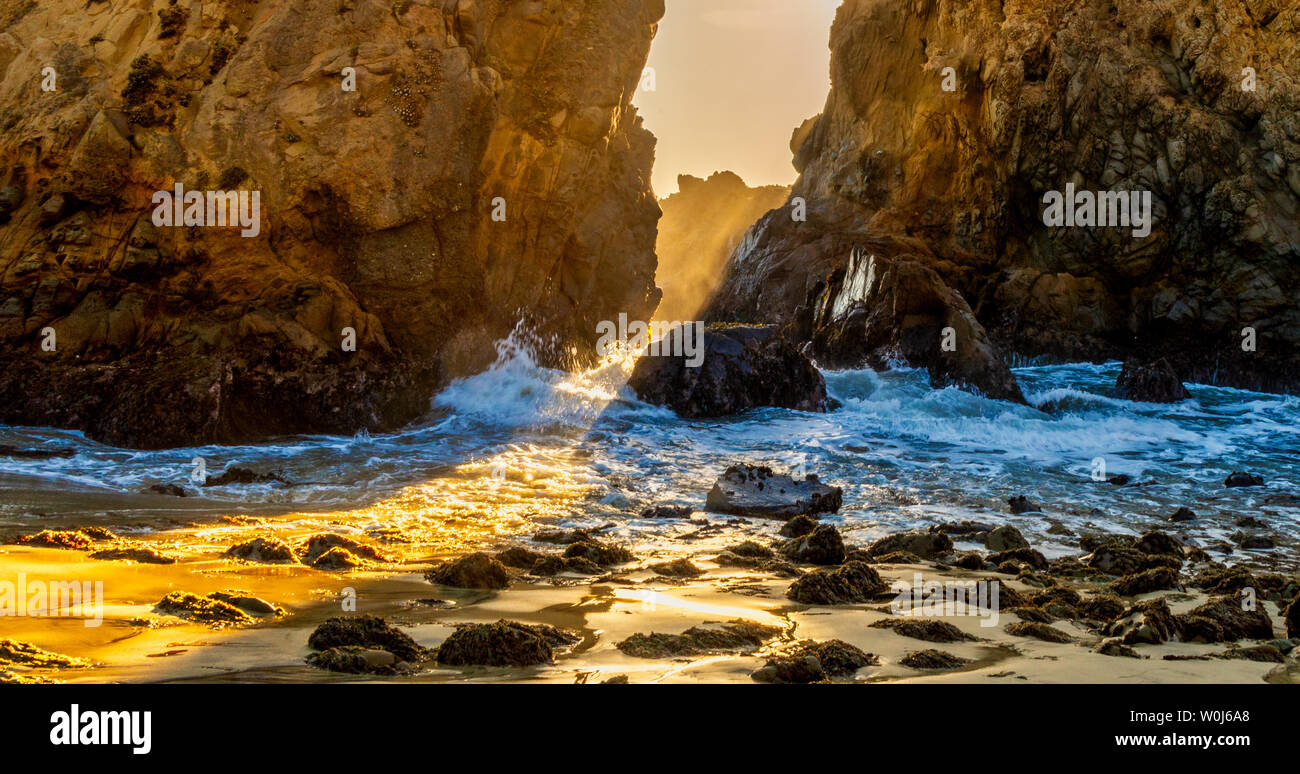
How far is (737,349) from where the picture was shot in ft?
59.7

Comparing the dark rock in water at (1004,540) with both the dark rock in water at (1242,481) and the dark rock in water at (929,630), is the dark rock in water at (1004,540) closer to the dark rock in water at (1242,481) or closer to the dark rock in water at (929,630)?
the dark rock in water at (929,630)

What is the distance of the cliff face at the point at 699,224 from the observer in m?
64.9

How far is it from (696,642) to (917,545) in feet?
12.0

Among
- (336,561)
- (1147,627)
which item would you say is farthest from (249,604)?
(1147,627)

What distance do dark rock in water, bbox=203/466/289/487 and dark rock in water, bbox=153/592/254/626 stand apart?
210 inches

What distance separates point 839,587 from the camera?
5.31m

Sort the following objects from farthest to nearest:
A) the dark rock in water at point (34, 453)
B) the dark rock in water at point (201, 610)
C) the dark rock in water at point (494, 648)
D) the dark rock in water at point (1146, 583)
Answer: the dark rock in water at point (34, 453) → the dark rock in water at point (1146, 583) → the dark rock in water at point (201, 610) → the dark rock in water at point (494, 648)

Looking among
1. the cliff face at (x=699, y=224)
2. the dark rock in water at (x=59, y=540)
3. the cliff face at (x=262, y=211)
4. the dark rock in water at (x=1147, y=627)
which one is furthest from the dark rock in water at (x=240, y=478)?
the cliff face at (x=699, y=224)

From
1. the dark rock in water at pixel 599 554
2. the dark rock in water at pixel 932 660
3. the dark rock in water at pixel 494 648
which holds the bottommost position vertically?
the dark rock in water at pixel 599 554

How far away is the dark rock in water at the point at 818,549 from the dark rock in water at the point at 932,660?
279 cm

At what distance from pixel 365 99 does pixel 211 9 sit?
2.94 metres

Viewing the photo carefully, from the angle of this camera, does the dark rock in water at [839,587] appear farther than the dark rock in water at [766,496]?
No

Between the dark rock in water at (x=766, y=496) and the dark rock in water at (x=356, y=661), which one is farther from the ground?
the dark rock in water at (x=356, y=661)
